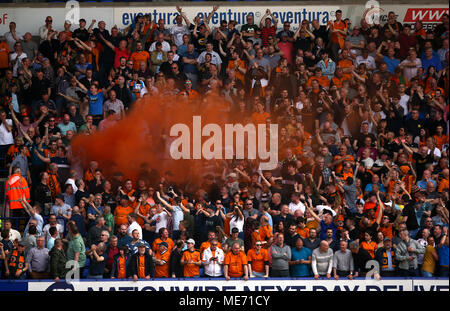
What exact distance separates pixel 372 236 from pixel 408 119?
13.3ft

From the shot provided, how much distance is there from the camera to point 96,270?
1457 cm

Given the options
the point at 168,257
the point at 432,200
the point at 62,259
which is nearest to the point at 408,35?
the point at 432,200

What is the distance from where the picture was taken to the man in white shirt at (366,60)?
1903cm

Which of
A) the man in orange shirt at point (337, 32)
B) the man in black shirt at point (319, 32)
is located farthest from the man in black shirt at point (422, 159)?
the man in black shirt at point (319, 32)

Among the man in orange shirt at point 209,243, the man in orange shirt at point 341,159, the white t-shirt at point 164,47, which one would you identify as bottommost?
the man in orange shirt at point 209,243

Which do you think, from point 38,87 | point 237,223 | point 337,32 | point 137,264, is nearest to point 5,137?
point 38,87

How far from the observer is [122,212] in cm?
1553

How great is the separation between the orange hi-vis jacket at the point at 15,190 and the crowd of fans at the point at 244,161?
0.10 feet

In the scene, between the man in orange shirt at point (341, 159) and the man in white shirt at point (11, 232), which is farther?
the man in orange shirt at point (341, 159)

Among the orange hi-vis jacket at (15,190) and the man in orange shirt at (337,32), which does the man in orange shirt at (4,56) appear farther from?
the man in orange shirt at (337,32)

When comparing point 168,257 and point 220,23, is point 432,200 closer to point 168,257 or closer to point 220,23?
point 168,257

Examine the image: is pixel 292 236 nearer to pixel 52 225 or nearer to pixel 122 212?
pixel 122 212

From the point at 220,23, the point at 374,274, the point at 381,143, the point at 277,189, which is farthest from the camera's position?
the point at 220,23

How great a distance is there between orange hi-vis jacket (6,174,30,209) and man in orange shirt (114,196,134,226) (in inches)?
82.4
